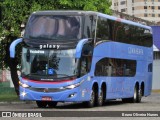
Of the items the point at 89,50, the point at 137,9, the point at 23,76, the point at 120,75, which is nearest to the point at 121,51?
the point at 120,75

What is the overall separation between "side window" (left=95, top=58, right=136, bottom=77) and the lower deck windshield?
2.22 meters

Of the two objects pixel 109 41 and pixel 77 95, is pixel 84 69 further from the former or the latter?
pixel 109 41

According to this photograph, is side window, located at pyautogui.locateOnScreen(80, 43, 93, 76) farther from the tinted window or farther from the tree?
the tree

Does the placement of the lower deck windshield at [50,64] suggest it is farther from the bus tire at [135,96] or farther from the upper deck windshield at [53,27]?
the bus tire at [135,96]

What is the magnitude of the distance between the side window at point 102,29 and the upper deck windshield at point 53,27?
1587 millimetres

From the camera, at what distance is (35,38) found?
82.1 ft

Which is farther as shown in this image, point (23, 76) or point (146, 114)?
point (23, 76)

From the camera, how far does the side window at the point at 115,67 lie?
88.8 ft

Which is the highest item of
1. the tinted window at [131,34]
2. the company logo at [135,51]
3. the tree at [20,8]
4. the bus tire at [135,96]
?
the tree at [20,8]

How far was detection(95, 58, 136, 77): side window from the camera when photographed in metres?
27.1

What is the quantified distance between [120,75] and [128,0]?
145387 mm

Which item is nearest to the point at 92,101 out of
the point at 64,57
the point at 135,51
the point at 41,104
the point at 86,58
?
the point at 86,58

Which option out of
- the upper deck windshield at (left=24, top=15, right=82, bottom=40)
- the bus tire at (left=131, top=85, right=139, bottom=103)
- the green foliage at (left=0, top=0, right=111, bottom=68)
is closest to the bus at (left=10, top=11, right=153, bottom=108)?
the upper deck windshield at (left=24, top=15, right=82, bottom=40)

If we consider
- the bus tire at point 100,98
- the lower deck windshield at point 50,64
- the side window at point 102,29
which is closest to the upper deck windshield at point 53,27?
the lower deck windshield at point 50,64
